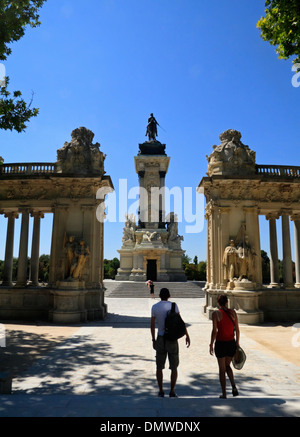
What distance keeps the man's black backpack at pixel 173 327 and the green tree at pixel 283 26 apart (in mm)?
7749

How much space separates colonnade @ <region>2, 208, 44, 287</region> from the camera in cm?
1628

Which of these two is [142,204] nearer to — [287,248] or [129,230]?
[129,230]

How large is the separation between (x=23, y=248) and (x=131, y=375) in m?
11.1

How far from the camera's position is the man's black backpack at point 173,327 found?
535 cm

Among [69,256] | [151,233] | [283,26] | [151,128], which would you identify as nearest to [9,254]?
[69,256]

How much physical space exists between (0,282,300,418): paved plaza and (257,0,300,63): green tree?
336 inches

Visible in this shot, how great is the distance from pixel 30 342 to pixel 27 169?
31.7ft

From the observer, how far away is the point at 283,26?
8.67 m

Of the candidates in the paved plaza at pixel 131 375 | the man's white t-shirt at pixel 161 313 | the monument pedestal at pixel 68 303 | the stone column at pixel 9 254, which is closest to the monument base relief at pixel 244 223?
the paved plaza at pixel 131 375

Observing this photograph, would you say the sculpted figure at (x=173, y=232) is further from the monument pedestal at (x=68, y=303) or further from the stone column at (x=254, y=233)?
the monument pedestal at (x=68, y=303)

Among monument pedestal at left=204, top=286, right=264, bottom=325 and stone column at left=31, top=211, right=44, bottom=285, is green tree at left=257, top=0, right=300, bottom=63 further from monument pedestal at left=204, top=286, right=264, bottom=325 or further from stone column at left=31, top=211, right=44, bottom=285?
stone column at left=31, top=211, right=44, bottom=285

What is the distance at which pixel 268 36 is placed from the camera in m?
9.32
